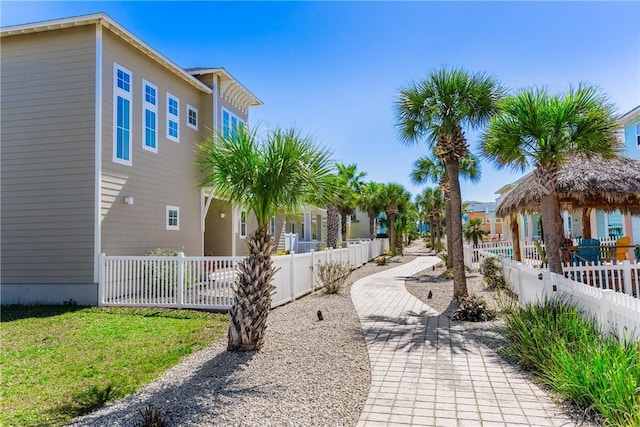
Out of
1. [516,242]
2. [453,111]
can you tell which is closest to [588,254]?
[516,242]

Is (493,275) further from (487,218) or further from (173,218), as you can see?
(487,218)

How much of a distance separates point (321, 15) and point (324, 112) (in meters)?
5.38

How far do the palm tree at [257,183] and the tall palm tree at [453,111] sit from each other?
5.25 metres

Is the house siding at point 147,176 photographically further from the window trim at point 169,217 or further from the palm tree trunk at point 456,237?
the palm tree trunk at point 456,237

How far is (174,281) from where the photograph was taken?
34.6ft

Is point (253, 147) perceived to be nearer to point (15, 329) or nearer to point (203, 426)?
point (203, 426)

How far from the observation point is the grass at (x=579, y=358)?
11.8 feet

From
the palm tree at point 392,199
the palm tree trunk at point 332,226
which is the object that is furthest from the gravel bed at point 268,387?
the palm tree at point 392,199

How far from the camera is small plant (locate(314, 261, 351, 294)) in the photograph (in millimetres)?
12859

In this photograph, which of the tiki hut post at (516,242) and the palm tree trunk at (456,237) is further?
the tiki hut post at (516,242)

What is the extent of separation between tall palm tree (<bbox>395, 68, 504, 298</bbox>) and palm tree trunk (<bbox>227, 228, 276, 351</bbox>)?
5861 millimetres

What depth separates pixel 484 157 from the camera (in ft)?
34.0

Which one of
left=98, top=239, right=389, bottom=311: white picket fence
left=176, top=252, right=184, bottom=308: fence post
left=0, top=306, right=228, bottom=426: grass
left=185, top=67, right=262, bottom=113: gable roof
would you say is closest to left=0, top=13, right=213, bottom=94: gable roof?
left=185, top=67, right=262, bottom=113: gable roof

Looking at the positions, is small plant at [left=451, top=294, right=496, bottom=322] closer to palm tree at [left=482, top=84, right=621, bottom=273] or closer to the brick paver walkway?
the brick paver walkway
